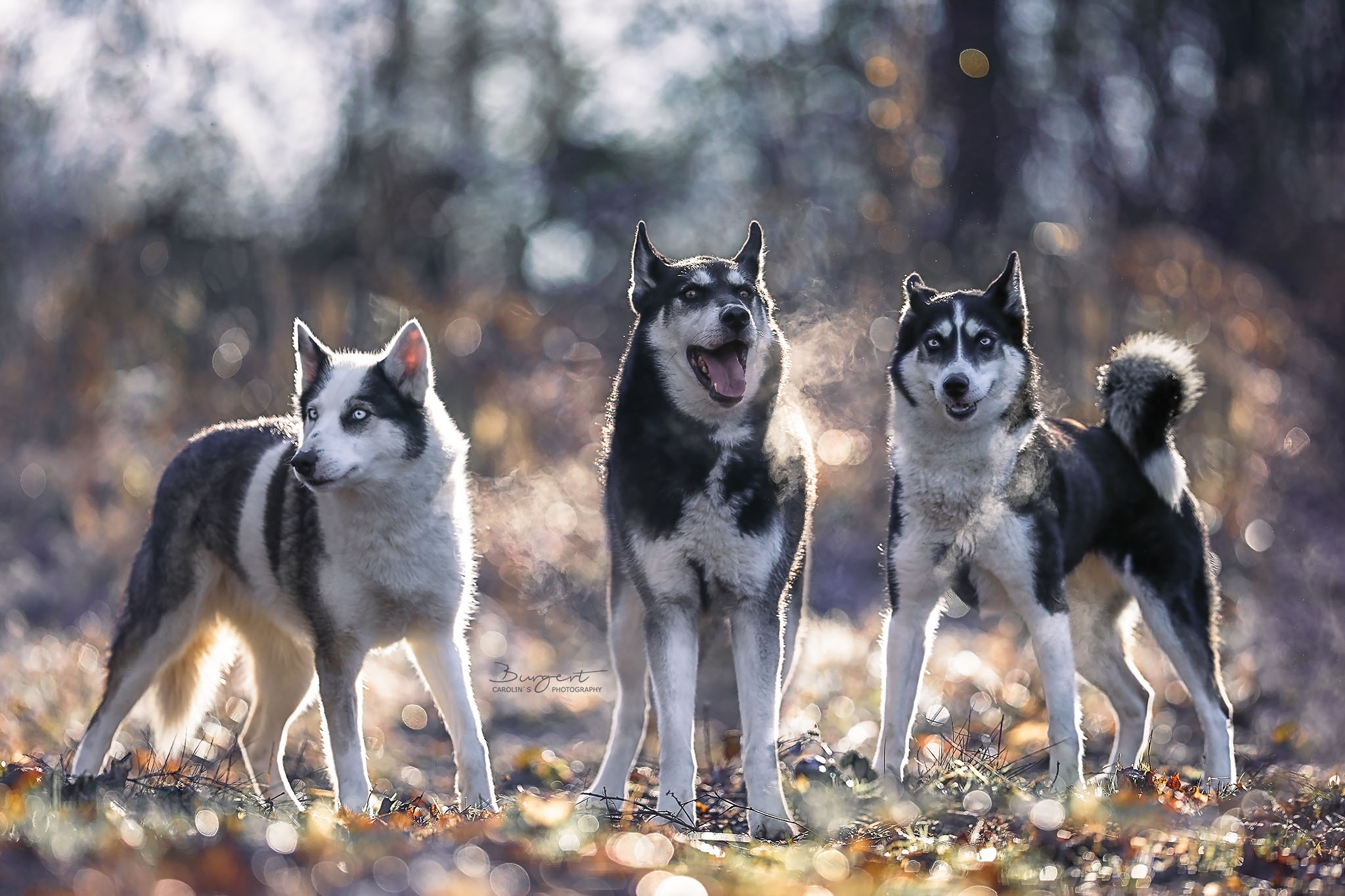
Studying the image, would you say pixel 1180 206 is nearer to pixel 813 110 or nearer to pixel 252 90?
pixel 813 110

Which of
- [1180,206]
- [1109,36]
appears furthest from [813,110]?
[1180,206]

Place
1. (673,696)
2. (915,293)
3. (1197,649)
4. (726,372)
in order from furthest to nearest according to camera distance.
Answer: (1197,649) → (915,293) → (726,372) → (673,696)

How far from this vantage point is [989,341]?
17.1 feet

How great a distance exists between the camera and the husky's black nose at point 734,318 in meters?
4.76

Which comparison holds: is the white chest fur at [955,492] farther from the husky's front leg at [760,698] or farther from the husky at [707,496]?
the husky's front leg at [760,698]

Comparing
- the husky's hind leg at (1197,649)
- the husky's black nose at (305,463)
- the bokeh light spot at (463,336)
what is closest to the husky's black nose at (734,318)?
the husky's black nose at (305,463)

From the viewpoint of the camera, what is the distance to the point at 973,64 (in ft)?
43.2

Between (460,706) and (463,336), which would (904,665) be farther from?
(463,336)

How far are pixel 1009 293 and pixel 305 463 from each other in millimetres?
2794

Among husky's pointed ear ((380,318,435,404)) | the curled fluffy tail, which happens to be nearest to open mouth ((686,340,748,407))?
husky's pointed ear ((380,318,435,404))

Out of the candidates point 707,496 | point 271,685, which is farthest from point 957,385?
point 271,685

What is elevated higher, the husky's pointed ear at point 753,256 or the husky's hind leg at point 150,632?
the husky's pointed ear at point 753,256

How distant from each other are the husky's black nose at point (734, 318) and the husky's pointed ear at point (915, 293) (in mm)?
964

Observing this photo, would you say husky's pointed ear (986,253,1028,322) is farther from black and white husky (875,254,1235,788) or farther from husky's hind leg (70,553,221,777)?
husky's hind leg (70,553,221,777)
